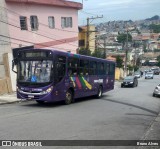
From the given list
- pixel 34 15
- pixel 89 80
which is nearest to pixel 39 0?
pixel 34 15

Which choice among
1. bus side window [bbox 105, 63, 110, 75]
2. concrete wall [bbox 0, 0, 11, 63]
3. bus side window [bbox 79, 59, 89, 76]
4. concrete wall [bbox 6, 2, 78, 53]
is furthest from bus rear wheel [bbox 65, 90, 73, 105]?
concrete wall [bbox 6, 2, 78, 53]

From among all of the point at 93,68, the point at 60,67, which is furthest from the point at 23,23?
the point at 60,67

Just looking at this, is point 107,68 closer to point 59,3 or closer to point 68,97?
point 68,97

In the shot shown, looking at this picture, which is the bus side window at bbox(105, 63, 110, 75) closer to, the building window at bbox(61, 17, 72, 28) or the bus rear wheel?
the bus rear wheel

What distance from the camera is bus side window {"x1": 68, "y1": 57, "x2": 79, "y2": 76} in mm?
18584

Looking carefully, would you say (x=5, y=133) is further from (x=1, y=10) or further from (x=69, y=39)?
(x=69, y=39)

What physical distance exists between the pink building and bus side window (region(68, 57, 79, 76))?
42.9ft

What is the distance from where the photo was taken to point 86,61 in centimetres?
2148

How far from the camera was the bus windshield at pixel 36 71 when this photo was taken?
16.8 m

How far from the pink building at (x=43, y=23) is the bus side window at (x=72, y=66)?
13083mm

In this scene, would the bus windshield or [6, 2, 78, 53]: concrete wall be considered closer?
the bus windshield

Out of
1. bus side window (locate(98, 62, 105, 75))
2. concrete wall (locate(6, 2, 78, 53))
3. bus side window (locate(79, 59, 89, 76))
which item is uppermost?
concrete wall (locate(6, 2, 78, 53))

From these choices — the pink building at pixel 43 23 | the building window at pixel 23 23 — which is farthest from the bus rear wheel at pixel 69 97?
the building window at pixel 23 23

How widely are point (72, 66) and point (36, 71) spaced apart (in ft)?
9.09
